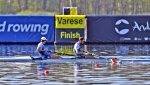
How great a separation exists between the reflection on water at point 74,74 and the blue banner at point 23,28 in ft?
48.0

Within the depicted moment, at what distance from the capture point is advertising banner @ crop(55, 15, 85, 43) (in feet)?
139

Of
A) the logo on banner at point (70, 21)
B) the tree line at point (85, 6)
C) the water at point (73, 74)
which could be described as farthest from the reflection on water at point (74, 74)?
the tree line at point (85, 6)

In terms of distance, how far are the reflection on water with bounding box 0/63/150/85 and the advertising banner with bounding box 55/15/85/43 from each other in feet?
46.3

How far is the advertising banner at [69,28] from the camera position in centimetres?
4234

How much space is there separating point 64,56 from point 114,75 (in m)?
8.31

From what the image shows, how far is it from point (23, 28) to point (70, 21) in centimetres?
365

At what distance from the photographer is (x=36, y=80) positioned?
20.6m

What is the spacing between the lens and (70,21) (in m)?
42.6

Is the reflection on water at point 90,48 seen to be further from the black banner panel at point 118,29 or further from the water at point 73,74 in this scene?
the water at point 73,74

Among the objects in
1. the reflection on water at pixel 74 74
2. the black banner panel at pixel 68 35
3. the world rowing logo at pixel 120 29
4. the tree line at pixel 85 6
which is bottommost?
the reflection on water at pixel 74 74

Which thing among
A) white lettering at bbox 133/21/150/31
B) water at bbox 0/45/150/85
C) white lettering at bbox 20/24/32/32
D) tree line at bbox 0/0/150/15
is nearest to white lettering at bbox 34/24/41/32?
white lettering at bbox 20/24/32/32

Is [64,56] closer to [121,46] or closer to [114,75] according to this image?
[114,75]

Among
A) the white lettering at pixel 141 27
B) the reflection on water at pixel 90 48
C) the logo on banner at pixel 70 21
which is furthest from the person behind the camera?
the white lettering at pixel 141 27

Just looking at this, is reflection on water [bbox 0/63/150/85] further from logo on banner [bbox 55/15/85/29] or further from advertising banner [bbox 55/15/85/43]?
logo on banner [bbox 55/15/85/29]
